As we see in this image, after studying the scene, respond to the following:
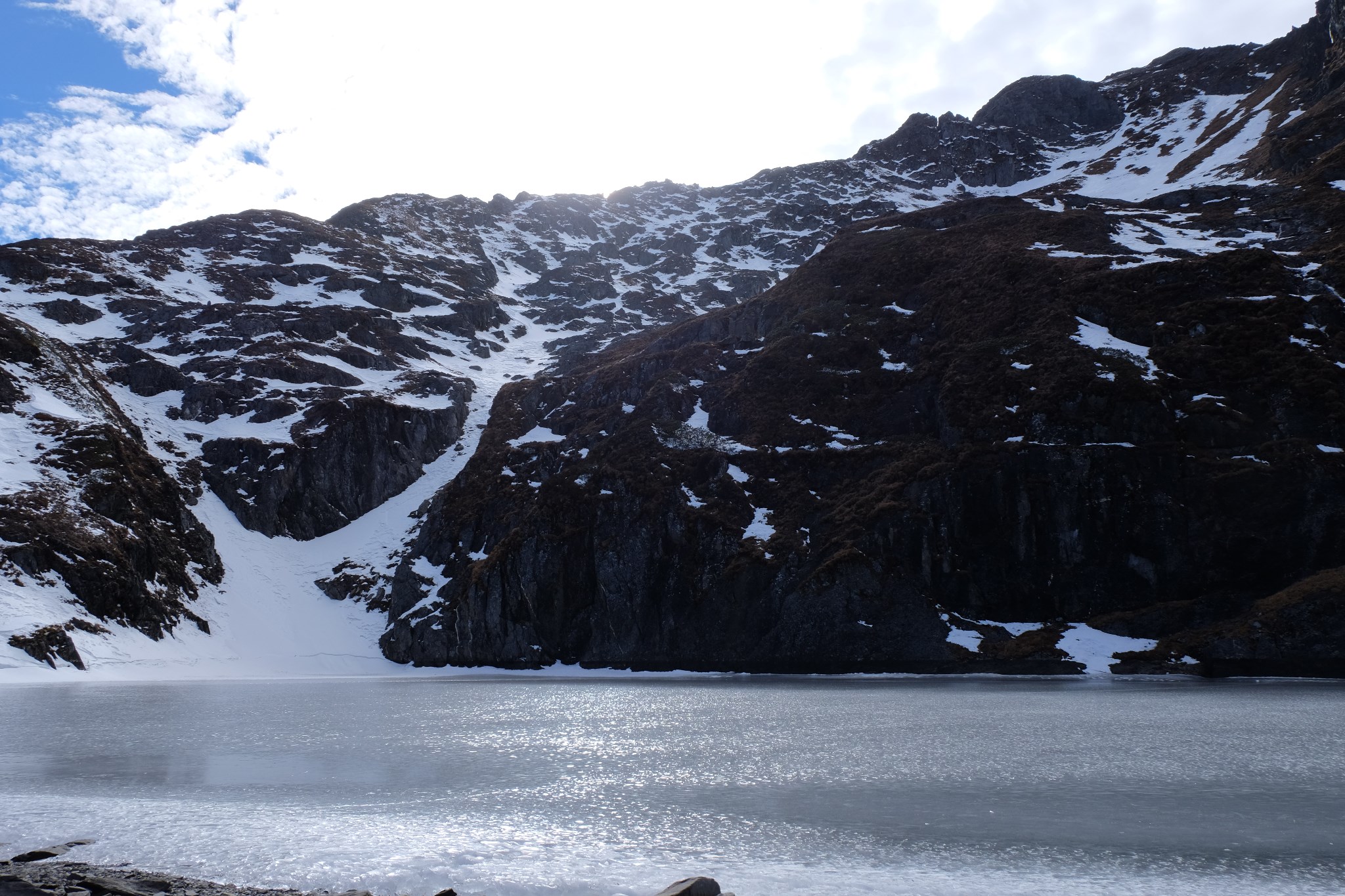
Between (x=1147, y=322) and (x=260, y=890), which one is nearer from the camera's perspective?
(x=260, y=890)

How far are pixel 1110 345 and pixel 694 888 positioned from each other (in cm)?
7714

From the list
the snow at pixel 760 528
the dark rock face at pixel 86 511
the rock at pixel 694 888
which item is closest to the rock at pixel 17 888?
the rock at pixel 694 888

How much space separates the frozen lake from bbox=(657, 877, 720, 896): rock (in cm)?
125

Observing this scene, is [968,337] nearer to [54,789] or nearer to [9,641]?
[54,789]

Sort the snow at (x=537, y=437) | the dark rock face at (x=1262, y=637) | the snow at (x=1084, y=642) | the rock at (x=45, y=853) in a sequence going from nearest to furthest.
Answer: the rock at (x=45, y=853)
the dark rock face at (x=1262, y=637)
the snow at (x=1084, y=642)
the snow at (x=537, y=437)

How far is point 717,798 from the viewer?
18.6m

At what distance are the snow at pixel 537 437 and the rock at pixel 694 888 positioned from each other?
85.4 meters

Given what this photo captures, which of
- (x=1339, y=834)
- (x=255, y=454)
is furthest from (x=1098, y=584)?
(x=255, y=454)

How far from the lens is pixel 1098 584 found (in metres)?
A: 62.5

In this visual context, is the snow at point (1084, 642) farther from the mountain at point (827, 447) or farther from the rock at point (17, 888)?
the rock at point (17, 888)

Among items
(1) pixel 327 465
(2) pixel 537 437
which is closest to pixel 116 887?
(2) pixel 537 437

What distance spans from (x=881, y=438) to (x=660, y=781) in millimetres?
61618

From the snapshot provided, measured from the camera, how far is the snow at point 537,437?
98.4 m

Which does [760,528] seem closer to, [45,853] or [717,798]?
[717,798]
